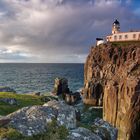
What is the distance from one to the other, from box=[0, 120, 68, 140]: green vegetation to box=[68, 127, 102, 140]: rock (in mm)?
292

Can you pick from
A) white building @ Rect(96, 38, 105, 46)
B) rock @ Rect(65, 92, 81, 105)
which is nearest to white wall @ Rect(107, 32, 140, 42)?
white building @ Rect(96, 38, 105, 46)

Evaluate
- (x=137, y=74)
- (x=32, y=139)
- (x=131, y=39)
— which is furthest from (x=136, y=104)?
(x=131, y=39)

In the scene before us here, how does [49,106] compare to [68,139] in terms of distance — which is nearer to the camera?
[68,139]

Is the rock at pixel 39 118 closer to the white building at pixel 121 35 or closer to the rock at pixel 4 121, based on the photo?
the rock at pixel 4 121

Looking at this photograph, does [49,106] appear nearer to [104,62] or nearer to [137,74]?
[137,74]

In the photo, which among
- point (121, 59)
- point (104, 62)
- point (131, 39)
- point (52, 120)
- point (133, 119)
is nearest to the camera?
point (52, 120)

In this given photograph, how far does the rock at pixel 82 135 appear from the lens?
12.2 m

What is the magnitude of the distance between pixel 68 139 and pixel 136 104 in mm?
41845

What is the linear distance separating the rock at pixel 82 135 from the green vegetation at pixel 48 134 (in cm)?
29

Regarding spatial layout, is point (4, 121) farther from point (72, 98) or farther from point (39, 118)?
point (72, 98)

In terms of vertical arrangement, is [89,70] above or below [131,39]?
below

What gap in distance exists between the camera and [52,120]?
→ 500 inches

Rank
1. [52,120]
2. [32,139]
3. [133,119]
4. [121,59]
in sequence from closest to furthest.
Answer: [32,139] < [52,120] < [133,119] < [121,59]

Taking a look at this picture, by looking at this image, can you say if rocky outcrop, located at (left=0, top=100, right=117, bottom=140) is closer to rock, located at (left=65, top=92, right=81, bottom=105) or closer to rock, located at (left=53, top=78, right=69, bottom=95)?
rock, located at (left=65, top=92, right=81, bottom=105)
